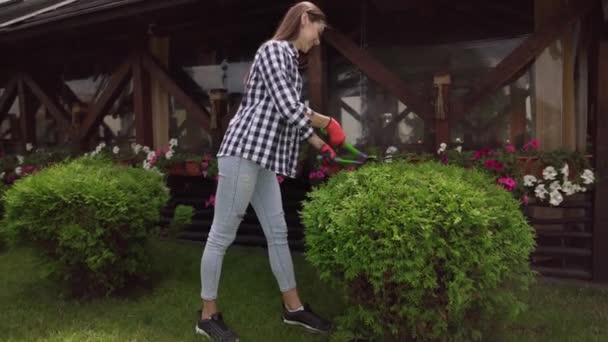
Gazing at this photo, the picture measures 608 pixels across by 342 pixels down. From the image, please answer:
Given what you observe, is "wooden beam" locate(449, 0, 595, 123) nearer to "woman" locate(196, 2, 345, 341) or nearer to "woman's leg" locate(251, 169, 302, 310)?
"woman" locate(196, 2, 345, 341)

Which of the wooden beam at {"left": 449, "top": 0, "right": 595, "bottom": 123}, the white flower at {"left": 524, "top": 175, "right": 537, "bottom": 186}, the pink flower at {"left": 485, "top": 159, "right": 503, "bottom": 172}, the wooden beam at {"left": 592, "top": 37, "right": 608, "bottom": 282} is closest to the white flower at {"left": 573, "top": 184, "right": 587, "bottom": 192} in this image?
the wooden beam at {"left": 592, "top": 37, "right": 608, "bottom": 282}

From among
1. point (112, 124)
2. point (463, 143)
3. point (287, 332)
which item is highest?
point (112, 124)

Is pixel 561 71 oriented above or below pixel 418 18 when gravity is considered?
below

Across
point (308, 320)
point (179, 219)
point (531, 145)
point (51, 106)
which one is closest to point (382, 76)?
point (531, 145)

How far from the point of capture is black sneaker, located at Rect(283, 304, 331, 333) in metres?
3.12

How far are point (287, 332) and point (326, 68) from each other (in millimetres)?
3192

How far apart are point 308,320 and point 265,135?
1195 mm

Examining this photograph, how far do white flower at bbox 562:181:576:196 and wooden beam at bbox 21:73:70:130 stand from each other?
5.91 m

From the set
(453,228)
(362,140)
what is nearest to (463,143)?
(362,140)

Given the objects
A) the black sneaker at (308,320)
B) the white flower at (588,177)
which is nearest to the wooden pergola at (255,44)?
the white flower at (588,177)

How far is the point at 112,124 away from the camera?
726 centimetres

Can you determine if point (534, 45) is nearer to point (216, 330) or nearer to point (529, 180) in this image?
point (529, 180)

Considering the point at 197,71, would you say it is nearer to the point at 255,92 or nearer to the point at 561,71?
the point at 255,92

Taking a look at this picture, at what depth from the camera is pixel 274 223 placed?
3164 millimetres
